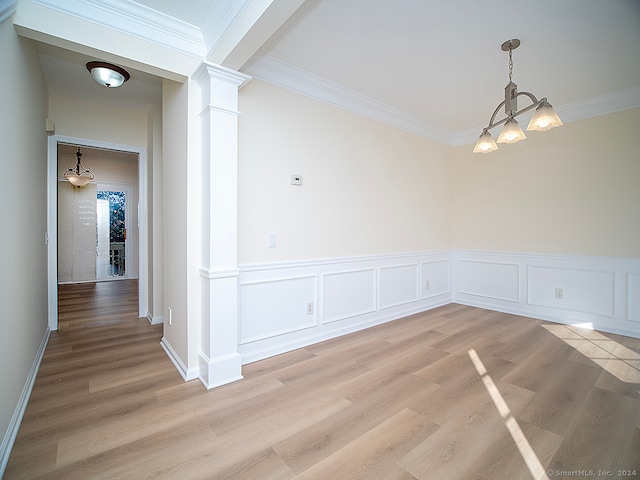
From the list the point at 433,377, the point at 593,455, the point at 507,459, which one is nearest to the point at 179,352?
the point at 433,377

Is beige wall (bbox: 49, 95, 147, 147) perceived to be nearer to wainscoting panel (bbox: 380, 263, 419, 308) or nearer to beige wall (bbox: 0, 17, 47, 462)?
beige wall (bbox: 0, 17, 47, 462)

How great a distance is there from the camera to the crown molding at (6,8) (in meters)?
1.50

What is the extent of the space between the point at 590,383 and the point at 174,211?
3.63m

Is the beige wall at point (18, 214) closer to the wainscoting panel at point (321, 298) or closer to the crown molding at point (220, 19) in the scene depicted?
the crown molding at point (220, 19)

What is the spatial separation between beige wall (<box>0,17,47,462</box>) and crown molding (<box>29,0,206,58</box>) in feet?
1.22

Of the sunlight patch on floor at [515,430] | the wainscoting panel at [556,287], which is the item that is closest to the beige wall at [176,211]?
the sunlight patch on floor at [515,430]

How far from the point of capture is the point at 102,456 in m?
1.57

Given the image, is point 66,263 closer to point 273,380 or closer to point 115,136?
point 115,136

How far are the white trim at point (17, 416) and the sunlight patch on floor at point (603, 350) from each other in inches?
158

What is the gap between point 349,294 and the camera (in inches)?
135

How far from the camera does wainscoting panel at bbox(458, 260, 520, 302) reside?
423cm

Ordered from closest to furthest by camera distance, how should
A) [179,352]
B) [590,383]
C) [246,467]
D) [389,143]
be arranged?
[246,467] < [590,383] < [179,352] < [389,143]

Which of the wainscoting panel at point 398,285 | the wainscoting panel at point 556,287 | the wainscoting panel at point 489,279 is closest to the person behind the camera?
the wainscoting panel at point 556,287

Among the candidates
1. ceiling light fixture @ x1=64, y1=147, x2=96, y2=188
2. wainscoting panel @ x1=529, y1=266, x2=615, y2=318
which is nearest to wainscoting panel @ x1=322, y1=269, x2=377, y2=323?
wainscoting panel @ x1=529, y1=266, x2=615, y2=318
